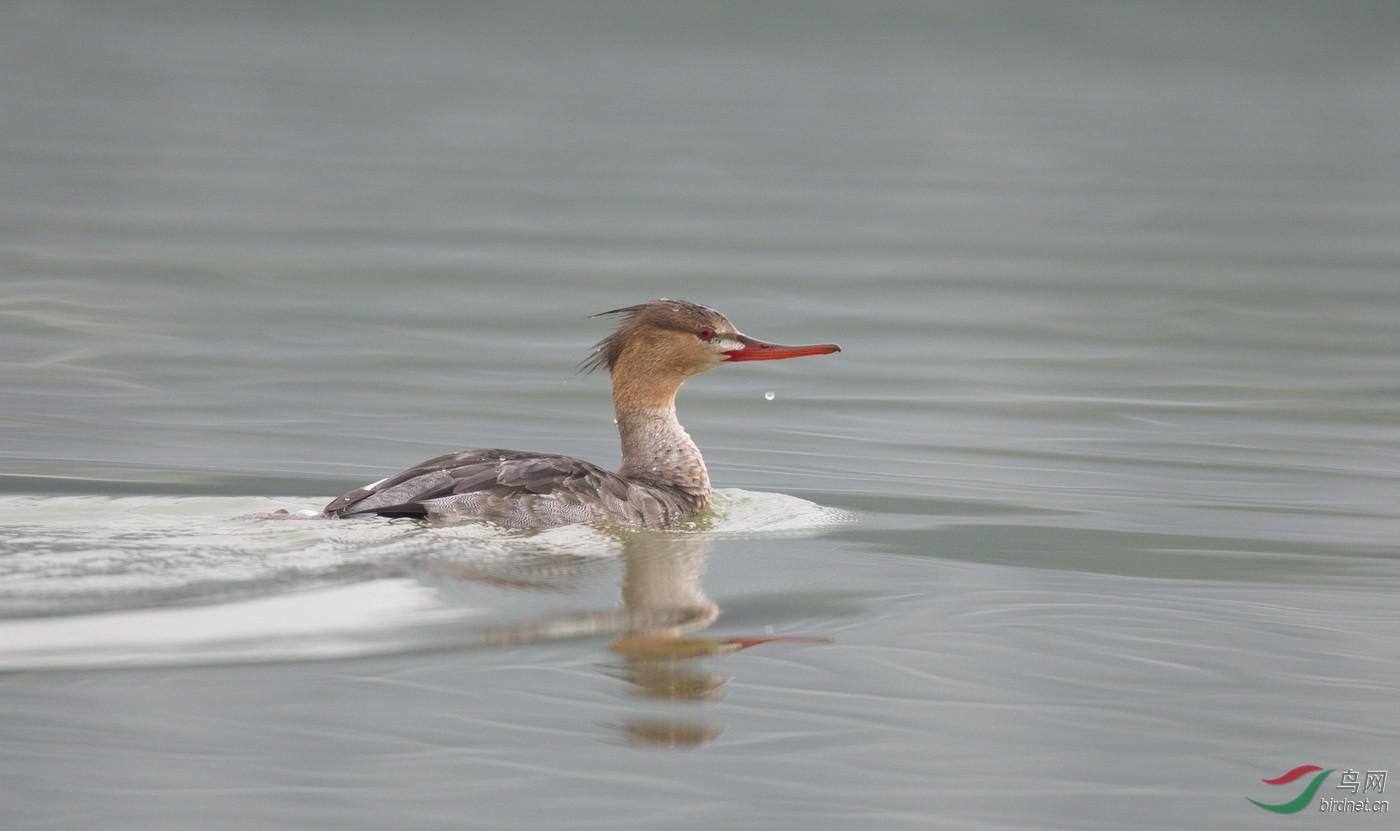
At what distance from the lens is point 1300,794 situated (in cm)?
500

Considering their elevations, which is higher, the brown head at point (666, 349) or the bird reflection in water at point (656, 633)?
the brown head at point (666, 349)

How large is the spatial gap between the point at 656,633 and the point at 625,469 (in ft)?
7.94

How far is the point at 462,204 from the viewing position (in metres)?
19.2

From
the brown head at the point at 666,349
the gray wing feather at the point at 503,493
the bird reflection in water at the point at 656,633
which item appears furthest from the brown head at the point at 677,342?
the bird reflection in water at the point at 656,633

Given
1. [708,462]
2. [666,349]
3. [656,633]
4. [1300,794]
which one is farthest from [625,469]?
[1300,794]

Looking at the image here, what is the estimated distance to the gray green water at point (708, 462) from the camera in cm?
499

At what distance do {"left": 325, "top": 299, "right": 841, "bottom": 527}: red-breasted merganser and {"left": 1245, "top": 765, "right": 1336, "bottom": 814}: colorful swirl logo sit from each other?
315 cm

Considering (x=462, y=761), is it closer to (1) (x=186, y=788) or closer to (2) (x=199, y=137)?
(1) (x=186, y=788)

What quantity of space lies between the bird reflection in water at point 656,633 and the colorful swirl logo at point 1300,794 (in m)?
1.47

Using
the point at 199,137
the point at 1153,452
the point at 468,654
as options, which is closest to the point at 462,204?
the point at 199,137

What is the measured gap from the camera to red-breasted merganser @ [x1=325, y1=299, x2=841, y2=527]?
7.19 m

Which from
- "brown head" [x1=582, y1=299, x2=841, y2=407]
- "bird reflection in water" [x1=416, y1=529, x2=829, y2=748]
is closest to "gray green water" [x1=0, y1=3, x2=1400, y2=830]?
"bird reflection in water" [x1=416, y1=529, x2=829, y2=748]

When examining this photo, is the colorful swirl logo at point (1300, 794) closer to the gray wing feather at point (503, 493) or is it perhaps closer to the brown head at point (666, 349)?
the gray wing feather at point (503, 493)

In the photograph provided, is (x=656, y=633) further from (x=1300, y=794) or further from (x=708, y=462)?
(x=708, y=462)
